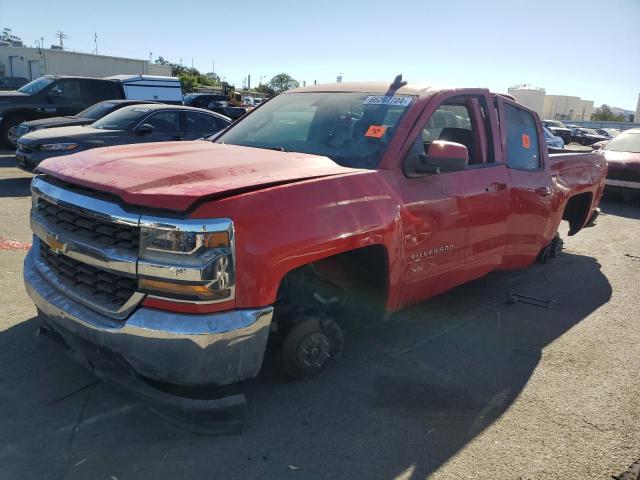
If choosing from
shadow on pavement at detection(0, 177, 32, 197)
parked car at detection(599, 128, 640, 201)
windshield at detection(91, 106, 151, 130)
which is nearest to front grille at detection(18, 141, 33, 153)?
shadow on pavement at detection(0, 177, 32, 197)

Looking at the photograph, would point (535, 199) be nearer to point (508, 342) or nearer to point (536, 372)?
point (508, 342)

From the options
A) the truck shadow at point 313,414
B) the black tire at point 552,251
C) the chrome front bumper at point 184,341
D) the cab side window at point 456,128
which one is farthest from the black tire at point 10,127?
the chrome front bumper at point 184,341

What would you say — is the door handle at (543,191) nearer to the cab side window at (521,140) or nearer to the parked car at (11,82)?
the cab side window at (521,140)

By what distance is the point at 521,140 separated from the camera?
467cm

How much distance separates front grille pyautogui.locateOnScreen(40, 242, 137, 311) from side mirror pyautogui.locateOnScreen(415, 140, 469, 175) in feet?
6.29

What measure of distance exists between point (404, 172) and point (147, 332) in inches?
72.5

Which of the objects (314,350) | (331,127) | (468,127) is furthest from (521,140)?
(314,350)

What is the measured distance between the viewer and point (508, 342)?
400cm

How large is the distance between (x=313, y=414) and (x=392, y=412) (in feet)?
1.51

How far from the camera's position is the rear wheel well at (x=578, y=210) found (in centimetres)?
607

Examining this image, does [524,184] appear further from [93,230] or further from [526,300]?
[93,230]


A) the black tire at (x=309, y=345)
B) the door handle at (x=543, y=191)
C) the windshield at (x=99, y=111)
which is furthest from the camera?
the windshield at (x=99, y=111)

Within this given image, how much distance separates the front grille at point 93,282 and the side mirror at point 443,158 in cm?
192

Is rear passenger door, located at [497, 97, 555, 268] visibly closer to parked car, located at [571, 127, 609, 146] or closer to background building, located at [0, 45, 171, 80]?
background building, located at [0, 45, 171, 80]
